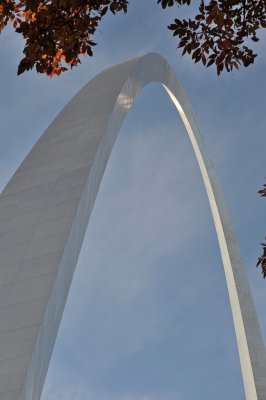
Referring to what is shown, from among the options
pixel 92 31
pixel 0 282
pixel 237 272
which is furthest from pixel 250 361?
pixel 92 31

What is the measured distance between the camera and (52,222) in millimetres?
12633

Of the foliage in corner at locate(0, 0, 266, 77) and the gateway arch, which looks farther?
the gateway arch

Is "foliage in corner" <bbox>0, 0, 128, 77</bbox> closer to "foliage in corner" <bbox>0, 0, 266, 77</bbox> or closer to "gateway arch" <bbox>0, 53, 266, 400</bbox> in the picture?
"foliage in corner" <bbox>0, 0, 266, 77</bbox>

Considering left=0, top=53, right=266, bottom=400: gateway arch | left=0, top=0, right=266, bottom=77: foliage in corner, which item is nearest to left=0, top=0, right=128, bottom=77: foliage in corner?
left=0, top=0, right=266, bottom=77: foliage in corner

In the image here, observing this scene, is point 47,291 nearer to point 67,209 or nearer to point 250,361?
point 67,209

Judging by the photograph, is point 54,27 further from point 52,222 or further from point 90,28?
point 52,222

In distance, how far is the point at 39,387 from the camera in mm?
9578

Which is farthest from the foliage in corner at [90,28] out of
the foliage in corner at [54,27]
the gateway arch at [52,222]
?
the gateway arch at [52,222]

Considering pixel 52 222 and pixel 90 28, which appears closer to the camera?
pixel 90 28

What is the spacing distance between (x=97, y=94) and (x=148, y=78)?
4.37m

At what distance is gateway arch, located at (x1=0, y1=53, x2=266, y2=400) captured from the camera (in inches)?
387

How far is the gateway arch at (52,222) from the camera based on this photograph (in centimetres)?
982

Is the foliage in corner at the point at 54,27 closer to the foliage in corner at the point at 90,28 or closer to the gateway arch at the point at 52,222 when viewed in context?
the foliage in corner at the point at 90,28

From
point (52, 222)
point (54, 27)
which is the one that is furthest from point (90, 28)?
point (52, 222)
